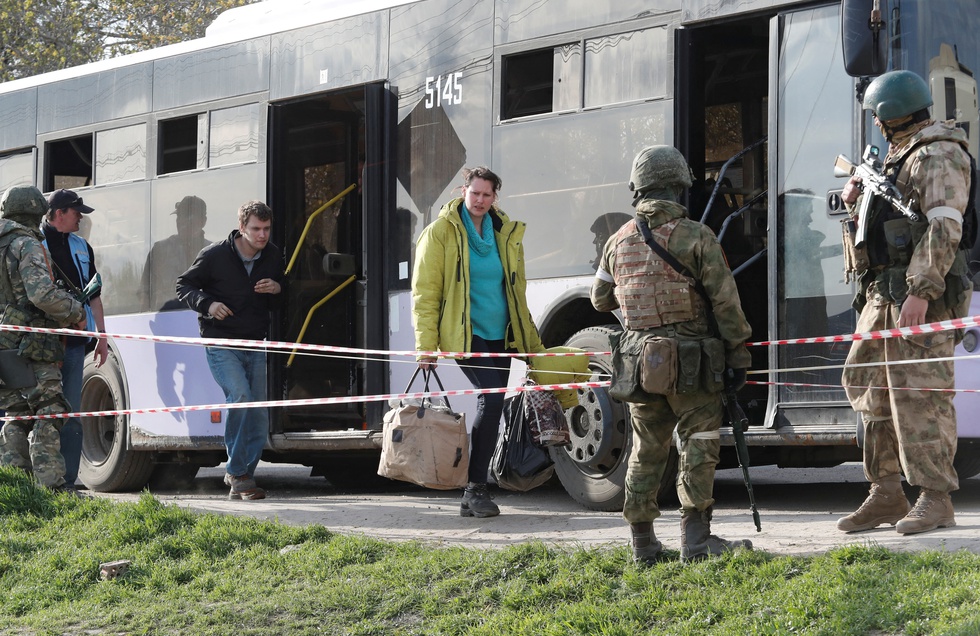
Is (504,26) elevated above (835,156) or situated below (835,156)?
above

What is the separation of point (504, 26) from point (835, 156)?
240cm

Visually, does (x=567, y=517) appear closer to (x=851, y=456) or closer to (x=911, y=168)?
(x=851, y=456)

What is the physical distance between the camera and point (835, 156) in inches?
276

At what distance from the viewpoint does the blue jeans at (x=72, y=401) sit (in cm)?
895

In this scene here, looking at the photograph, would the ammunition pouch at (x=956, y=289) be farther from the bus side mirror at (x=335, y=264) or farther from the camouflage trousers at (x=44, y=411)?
the camouflage trousers at (x=44, y=411)

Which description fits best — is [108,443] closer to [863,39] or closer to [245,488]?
[245,488]

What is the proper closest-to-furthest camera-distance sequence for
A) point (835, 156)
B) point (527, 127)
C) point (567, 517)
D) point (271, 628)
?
point (271, 628), point (835, 156), point (567, 517), point (527, 127)

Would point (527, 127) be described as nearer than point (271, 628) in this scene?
No

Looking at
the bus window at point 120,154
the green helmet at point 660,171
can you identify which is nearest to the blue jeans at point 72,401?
the bus window at point 120,154

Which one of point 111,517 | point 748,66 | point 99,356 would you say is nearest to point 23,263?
point 99,356

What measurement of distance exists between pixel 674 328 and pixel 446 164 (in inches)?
142

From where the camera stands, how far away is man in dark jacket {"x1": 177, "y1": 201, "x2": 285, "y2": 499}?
30.2 ft

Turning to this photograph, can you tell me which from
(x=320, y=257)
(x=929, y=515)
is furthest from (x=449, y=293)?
(x=320, y=257)

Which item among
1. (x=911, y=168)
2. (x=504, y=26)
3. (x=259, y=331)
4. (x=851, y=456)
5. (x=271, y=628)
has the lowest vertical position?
(x=271, y=628)
